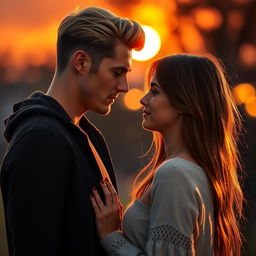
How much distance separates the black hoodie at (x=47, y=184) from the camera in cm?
349

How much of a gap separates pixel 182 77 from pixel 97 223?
85 centimetres

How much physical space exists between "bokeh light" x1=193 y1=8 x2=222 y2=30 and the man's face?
22.5 ft

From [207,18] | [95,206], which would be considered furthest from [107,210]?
[207,18]

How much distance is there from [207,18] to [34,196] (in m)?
7.93

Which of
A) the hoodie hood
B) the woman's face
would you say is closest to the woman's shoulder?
the woman's face

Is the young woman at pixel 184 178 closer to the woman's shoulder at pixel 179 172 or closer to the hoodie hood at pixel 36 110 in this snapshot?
the woman's shoulder at pixel 179 172

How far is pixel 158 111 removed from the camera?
13.1 ft

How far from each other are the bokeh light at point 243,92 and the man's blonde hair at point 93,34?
16.3ft

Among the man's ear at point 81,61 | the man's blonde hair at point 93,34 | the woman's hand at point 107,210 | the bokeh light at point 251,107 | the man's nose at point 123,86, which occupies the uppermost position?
the man's blonde hair at point 93,34

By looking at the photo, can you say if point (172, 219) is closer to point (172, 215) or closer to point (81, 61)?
point (172, 215)

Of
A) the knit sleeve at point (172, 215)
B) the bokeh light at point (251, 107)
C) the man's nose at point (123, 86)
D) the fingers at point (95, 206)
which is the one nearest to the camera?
the knit sleeve at point (172, 215)

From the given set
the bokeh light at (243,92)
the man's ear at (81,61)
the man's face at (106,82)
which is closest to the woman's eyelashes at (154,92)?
the man's face at (106,82)

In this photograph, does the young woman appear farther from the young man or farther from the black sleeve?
the black sleeve

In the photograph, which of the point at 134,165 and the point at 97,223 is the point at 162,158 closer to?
the point at 97,223
